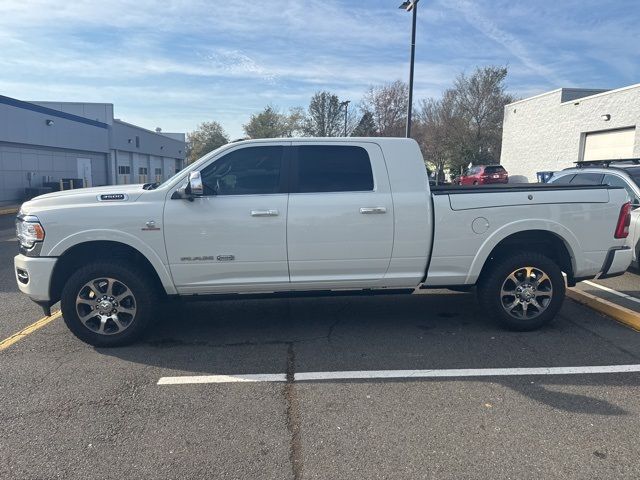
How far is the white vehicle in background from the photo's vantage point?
685 cm

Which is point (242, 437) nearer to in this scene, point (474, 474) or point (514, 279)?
point (474, 474)

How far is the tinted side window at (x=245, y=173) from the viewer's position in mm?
4695

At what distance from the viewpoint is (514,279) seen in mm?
4996

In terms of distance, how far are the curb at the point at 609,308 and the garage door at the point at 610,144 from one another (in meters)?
15.9

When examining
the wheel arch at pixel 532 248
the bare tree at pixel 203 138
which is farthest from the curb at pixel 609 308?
the bare tree at pixel 203 138

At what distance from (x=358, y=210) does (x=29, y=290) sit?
328 centimetres

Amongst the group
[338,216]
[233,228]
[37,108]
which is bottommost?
[233,228]

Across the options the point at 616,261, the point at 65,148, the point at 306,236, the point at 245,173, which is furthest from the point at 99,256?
the point at 65,148

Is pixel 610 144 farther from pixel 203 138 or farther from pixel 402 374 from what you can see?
pixel 203 138

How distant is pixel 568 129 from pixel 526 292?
72.6ft

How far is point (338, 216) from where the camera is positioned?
466 centimetres

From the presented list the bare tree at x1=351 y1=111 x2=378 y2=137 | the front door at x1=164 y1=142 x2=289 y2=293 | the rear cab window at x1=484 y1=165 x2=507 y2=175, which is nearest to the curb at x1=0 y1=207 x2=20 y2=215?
the front door at x1=164 y1=142 x2=289 y2=293

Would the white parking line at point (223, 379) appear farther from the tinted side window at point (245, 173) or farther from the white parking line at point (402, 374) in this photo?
the tinted side window at point (245, 173)

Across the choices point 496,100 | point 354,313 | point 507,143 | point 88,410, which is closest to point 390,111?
point 496,100
